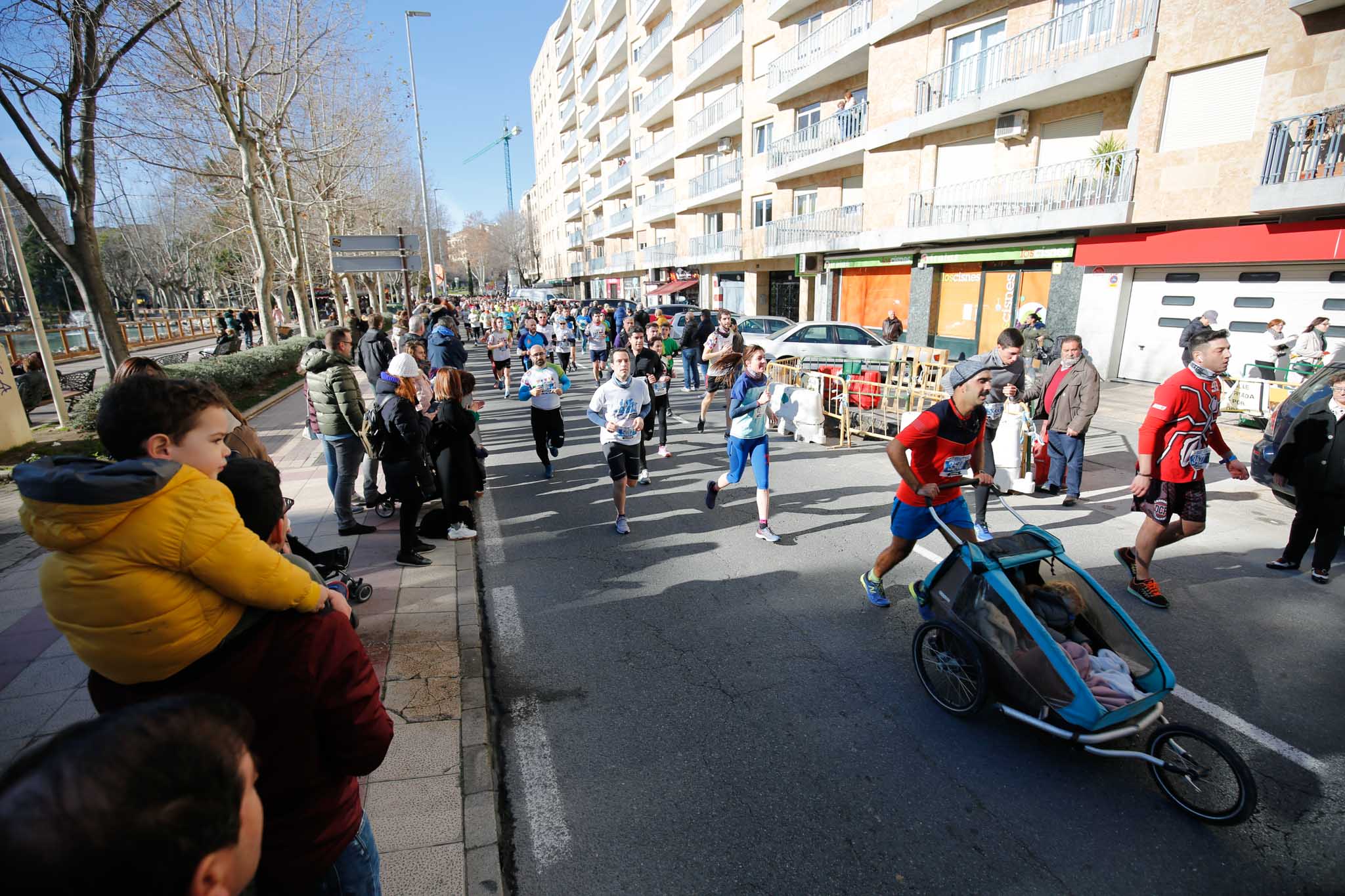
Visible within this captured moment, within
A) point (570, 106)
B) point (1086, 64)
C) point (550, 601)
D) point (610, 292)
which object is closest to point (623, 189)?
point (610, 292)

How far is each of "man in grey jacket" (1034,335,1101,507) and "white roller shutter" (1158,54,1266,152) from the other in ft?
32.9

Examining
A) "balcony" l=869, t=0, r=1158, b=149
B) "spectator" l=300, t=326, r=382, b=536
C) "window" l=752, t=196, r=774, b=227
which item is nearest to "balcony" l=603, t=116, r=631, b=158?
"window" l=752, t=196, r=774, b=227

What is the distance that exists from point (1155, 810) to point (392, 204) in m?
46.0

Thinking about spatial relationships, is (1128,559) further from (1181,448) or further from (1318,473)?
(1318,473)

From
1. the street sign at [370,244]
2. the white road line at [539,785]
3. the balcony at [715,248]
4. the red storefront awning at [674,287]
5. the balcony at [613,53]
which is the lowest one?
the white road line at [539,785]

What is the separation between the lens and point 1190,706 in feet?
11.6

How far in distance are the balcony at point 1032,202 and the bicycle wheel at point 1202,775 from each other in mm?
14726

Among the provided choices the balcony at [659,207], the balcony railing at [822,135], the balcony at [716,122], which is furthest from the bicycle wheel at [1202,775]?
the balcony at [659,207]

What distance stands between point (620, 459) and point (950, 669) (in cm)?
350

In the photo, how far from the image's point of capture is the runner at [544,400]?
7535mm

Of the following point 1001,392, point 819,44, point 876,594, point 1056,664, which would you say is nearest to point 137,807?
point 1056,664

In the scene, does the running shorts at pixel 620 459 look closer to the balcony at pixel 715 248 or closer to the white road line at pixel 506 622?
the white road line at pixel 506 622

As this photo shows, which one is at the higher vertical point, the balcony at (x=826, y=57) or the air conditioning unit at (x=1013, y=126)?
the balcony at (x=826, y=57)

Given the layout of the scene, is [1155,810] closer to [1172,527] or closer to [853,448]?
[1172,527]
